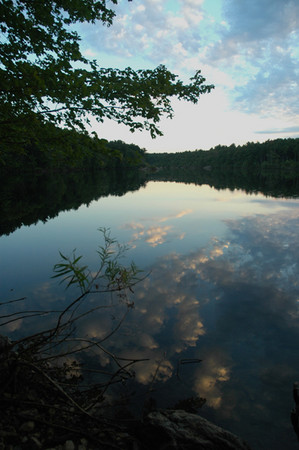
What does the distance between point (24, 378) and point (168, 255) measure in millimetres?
9514

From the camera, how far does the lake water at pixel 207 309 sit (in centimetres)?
479

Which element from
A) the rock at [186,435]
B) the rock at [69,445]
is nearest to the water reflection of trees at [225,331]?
the rock at [186,435]

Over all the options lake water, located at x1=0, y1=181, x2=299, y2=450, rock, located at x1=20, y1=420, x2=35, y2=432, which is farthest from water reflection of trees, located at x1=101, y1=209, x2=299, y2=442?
rock, located at x1=20, y1=420, x2=35, y2=432

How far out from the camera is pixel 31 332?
260 inches

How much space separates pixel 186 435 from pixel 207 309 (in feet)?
15.4

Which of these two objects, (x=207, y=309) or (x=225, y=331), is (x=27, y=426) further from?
(x=207, y=309)

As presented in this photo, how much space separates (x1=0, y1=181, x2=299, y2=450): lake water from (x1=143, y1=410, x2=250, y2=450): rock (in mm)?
780

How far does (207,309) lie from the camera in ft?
26.2

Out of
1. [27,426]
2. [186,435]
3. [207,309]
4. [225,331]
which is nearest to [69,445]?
[27,426]

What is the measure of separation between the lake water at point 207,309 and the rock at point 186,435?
2.56ft

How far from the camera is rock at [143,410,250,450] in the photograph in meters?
3.38

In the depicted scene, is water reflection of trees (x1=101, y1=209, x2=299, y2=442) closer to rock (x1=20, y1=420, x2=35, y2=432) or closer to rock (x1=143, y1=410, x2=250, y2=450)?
rock (x1=143, y1=410, x2=250, y2=450)

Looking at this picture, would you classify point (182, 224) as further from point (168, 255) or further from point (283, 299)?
point (283, 299)

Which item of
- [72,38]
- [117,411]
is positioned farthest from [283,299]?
[72,38]
